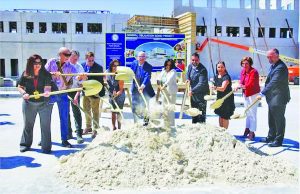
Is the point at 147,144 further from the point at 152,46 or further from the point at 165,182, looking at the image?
the point at 152,46

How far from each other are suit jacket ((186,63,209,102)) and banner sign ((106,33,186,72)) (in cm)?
791

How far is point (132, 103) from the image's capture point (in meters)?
7.84

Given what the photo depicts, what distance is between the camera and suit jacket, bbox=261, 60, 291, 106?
265 inches

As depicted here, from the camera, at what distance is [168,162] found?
5.09 m

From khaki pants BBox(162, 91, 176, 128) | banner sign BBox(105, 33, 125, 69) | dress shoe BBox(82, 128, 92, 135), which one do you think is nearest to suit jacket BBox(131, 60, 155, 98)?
khaki pants BBox(162, 91, 176, 128)

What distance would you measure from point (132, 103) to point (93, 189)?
3.45 metres

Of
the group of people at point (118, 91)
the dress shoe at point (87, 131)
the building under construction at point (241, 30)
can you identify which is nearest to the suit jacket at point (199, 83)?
the group of people at point (118, 91)

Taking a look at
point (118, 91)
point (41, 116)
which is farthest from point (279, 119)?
point (41, 116)

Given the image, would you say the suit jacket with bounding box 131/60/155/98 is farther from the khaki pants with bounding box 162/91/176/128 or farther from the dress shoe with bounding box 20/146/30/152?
the dress shoe with bounding box 20/146/30/152

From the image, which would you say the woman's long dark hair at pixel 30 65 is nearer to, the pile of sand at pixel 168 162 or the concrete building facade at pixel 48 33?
the pile of sand at pixel 168 162

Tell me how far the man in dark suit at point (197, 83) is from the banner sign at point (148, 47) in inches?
310

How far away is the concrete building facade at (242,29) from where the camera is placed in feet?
116

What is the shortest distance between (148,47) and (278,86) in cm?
936

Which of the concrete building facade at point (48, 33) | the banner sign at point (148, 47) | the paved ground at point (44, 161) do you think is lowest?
the paved ground at point (44, 161)
